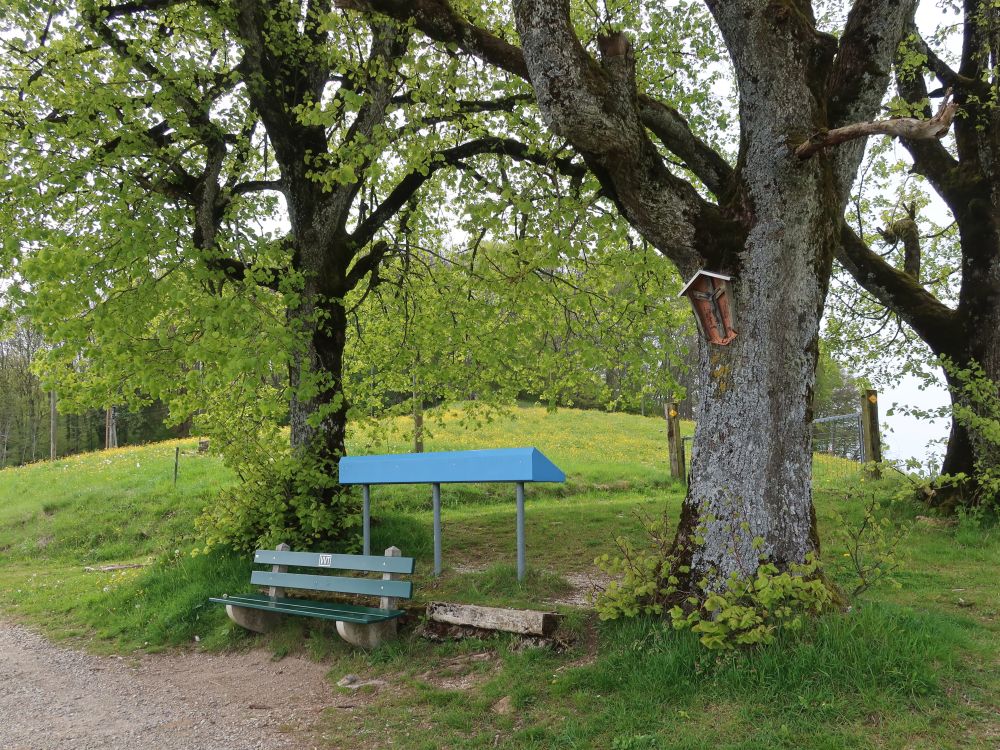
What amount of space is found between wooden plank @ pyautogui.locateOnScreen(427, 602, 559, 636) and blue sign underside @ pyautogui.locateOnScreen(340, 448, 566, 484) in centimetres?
118

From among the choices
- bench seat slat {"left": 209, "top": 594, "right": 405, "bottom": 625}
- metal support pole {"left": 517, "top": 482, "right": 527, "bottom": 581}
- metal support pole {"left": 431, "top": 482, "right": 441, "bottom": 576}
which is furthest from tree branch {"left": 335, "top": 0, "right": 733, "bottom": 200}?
bench seat slat {"left": 209, "top": 594, "right": 405, "bottom": 625}

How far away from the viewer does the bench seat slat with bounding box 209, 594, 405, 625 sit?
20.1ft

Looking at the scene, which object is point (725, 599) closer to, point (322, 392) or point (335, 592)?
point (335, 592)

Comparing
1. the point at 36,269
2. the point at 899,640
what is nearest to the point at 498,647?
the point at 899,640

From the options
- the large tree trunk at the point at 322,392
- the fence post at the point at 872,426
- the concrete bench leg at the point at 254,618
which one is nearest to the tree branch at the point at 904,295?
the fence post at the point at 872,426

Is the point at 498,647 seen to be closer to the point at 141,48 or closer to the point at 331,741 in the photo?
the point at 331,741

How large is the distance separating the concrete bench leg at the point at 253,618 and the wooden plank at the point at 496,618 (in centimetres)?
208

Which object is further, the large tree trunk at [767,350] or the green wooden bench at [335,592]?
the green wooden bench at [335,592]

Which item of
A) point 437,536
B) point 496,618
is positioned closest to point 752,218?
point 496,618

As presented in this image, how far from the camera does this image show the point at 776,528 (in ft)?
16.5

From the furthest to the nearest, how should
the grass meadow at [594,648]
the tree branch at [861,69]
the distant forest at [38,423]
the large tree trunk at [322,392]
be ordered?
the distant forest at [38,423] < the large tree trunk at [322,392] < the tree branch at [861,69] < the grass meadow at [594,648]

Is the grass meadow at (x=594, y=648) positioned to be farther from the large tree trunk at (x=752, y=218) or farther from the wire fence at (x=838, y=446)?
the wire fence at (x=838, y=446)

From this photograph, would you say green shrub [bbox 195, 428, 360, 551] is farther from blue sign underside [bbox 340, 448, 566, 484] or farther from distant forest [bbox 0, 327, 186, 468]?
distant forest [bbox 0, 327, 186, 468]

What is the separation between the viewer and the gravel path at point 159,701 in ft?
16.6
